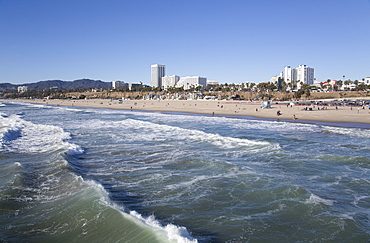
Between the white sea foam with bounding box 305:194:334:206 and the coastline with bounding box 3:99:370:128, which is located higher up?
the coastline with bounding box 3:99:370:128

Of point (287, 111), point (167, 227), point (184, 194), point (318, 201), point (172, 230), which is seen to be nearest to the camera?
point (172, 230)

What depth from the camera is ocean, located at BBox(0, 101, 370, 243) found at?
640cm

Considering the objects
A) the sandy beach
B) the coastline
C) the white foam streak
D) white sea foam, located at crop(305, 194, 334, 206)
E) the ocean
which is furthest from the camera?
the sandy beach

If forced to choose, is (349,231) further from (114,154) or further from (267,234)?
(114,154)

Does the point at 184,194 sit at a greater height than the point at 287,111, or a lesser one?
lesser

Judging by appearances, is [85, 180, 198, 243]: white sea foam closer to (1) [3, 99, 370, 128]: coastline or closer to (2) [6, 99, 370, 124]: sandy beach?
(1) [3, 99, 370, 128]: coastline

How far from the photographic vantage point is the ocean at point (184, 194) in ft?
21.0

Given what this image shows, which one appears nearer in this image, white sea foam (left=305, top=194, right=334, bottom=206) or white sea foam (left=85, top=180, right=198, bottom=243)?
white sea foam (left=85, top=180, right=198, bottom=243)

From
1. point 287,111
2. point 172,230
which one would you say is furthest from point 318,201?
point 287,111

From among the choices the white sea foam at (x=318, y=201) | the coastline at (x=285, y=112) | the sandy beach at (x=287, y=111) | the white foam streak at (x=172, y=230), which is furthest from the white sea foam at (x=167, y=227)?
the sandy beach at (x=287, y=111)

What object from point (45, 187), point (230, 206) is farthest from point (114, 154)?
point (230, 206)

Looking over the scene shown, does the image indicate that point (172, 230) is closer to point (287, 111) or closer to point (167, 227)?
point (167, 227)

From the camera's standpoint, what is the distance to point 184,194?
8.73 meters

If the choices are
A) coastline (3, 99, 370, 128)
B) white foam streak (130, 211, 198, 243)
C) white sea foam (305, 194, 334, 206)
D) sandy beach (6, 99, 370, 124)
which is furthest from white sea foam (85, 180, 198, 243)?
sandy beach (6, 99, 370, 124)
